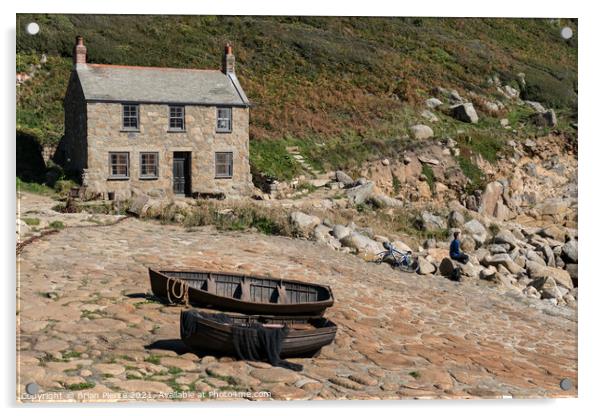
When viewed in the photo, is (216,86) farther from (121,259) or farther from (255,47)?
(121,259)

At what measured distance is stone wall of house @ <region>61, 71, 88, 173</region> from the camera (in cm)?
2047

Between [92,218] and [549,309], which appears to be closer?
[549,309]

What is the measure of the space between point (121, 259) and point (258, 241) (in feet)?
10.8

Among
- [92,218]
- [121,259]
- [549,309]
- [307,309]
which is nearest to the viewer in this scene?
[307,309]

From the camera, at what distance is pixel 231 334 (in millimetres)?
10961

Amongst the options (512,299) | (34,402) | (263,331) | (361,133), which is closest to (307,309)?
(263,331)

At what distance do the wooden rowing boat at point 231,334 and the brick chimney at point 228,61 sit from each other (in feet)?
41.7

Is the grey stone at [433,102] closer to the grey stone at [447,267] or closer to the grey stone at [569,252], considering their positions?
the grey stone at [569,252]

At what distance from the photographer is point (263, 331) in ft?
36.5

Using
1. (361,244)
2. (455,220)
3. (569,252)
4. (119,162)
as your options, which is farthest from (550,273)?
(119,162)

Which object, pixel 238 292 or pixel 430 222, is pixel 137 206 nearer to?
pixel 238 292

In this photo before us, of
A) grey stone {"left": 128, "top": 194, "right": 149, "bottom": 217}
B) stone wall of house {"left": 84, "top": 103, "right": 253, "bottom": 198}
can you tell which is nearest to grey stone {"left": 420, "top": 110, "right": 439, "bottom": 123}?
stone wall of house {"left": 84, "top": 103, "right": 253, "bottom": 198}

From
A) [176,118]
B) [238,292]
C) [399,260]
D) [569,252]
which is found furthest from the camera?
[176,118]

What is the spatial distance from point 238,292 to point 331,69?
634 inches
